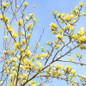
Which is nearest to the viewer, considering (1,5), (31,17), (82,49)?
(1,5)

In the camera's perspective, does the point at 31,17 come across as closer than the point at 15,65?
Yes

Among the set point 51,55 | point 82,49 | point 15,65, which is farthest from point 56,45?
point 15,65

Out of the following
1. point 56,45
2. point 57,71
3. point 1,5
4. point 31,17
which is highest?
point 1,5

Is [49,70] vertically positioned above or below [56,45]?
below

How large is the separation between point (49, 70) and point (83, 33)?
4.10 ft

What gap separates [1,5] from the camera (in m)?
3.21

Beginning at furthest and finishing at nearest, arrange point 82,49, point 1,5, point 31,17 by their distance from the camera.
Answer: point 82,49 < point 31,17 < point 1,5

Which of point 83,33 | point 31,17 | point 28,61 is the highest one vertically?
point 31,17

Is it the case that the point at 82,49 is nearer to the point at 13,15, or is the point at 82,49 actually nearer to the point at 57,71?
the point at 57,71

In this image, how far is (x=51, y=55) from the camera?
12.8ft

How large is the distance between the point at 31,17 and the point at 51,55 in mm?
1089

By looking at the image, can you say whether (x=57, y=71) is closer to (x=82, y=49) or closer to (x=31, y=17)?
(x=82, y=49)

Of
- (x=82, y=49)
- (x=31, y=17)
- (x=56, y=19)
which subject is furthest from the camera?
(x=56, y=19)

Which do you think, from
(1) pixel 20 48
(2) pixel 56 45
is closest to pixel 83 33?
(2) pixel 56 45
